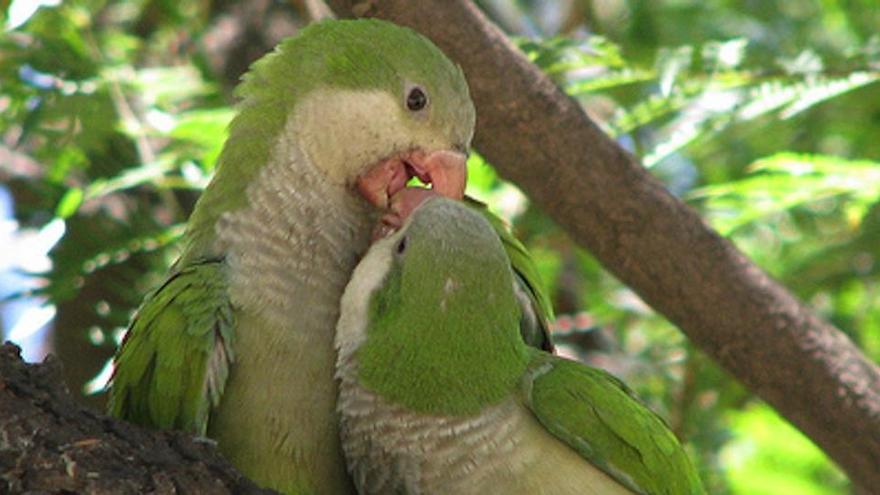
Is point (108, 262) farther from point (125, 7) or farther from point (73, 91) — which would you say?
point (125, 7)

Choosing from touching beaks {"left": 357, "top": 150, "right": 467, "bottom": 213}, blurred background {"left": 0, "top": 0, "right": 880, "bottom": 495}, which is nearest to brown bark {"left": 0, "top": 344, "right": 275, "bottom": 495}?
touching beaks {"left": 357, "top": 150, "right": 467, "bottom": 213}

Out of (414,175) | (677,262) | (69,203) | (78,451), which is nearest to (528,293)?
(414,175)

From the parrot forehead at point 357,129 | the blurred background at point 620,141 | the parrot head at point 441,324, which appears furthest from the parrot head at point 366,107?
the blurred background at point 620,141

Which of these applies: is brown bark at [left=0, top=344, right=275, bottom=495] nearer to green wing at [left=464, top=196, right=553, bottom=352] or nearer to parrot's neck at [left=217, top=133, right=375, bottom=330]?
parrot's neck at [left=217, top=133, right=375, bottom=330]

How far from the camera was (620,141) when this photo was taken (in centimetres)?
643

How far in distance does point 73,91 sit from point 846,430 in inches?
120

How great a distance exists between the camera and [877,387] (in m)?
4.93

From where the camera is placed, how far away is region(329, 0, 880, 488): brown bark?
4.82 m

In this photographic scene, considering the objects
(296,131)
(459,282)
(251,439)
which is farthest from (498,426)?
(296,131)

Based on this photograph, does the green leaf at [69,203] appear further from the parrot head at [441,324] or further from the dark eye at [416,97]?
the parrot head at [441,324]

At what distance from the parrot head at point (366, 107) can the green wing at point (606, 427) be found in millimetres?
688

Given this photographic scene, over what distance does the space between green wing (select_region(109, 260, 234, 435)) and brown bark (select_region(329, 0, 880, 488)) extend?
1.31 meters

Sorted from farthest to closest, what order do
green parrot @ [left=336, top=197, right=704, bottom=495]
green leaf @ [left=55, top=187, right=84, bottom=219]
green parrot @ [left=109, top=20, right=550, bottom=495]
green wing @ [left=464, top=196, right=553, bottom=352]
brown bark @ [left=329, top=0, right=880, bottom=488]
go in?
green leaf @ [left=55, top=187, right=84, bottom=219] → brown bark @ [left=329, top=0, right=880, bottom=488] → green wing @ [left=464, top=196, right=553, bottom=352] → green parrot @ [left=109, top=20, right=550, bottom=495] → green parrot @ [left=336, top=197, right=704, bottom=495]

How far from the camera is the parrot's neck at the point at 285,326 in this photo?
12.5ft
